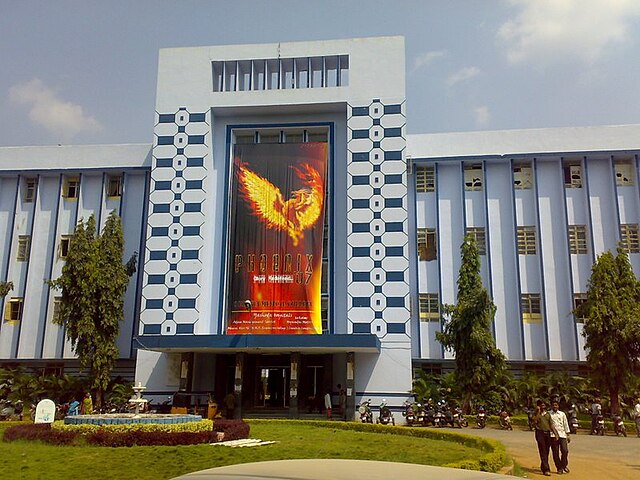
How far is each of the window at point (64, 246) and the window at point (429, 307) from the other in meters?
13.1

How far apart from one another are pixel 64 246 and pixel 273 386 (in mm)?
9522

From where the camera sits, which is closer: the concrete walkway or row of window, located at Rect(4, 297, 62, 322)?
the concrete walkway

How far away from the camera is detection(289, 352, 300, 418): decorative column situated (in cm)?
1839

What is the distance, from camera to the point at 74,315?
2000cm

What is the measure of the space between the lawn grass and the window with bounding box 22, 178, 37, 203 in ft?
49.4

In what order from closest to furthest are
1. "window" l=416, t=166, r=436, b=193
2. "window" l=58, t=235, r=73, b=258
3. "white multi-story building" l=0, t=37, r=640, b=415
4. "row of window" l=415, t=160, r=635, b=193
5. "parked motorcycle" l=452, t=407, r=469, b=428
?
"parked motorcycle" l=452, t=407, r=469, b=428, "white multi-story building" l=0, t=37, r=640, b=415, "row of window" l=415, t=160, r=635, b=193, "window" l=416, t=166, r=436, b=193, "window" l=58, t=235, r=73, b=258

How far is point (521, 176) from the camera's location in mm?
22609

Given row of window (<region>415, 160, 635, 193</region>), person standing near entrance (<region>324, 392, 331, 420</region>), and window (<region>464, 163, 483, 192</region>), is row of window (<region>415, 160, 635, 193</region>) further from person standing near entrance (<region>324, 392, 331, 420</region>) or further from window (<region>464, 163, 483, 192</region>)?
person standing near entrance (<region>324, 392, 331, 420</region>)

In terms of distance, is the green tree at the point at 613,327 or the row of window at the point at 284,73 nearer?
the green tree at the point at 613,327

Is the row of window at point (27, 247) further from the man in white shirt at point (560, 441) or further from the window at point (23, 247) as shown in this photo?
the man in white shirt at point (560, 441)

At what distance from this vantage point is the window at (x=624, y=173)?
22.0 meters

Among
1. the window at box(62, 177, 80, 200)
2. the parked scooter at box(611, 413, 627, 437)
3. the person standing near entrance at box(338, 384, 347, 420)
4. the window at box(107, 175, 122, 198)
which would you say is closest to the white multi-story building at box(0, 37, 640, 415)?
the window at box(107, 175, 122, 198)

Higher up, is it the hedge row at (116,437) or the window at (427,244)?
the window at (427,244)

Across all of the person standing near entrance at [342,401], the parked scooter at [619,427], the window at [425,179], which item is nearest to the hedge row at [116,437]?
the person standing near entrance at [342,401]
